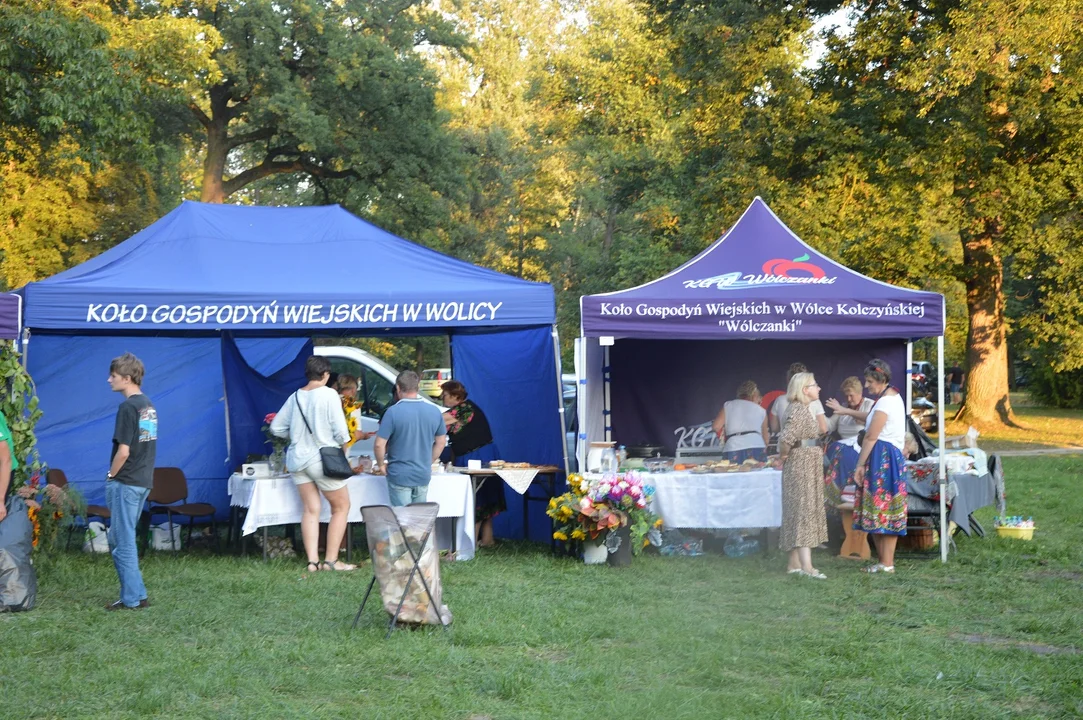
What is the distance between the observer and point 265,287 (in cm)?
889

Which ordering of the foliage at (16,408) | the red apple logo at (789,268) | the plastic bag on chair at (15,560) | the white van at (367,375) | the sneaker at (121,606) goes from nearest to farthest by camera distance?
1. the plastic bag on chair at (15,560)
2. the sneaker at (121,606)
3. the foliage at (16,408)
4. the red apple logo at (789,268)
5. the white van at (367,375)

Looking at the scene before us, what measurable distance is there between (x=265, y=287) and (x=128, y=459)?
2.31m

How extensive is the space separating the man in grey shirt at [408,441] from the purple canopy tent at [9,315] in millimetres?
2576

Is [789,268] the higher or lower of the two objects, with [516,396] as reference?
higher

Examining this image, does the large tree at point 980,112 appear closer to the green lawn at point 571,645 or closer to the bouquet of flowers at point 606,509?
the green lawn at point 571,645

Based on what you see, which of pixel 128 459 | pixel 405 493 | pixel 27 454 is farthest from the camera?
pixel 405 493

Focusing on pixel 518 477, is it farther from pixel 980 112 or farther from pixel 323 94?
pixel 323 94

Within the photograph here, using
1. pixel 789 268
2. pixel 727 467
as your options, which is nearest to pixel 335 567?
pixel 727 467

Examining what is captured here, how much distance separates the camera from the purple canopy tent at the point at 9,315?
7.70 metres

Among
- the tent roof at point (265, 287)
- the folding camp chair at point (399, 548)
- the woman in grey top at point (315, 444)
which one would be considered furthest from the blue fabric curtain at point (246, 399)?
the folding camp chair at point (399, 548)

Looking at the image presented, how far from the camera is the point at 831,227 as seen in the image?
19.8 m

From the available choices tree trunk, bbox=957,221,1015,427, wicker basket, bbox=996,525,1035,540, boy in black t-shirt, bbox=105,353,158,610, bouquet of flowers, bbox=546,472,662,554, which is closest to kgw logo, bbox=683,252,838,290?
bouquet of flowers, bbox=546,472,662,554

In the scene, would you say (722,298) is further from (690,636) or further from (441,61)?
(441,61)

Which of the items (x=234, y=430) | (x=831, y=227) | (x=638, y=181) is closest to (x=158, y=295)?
(x=234, y=430)
